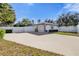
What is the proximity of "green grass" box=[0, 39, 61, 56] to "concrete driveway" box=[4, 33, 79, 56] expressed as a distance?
128mm

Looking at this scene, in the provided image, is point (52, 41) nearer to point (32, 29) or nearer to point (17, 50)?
point (32, 29)

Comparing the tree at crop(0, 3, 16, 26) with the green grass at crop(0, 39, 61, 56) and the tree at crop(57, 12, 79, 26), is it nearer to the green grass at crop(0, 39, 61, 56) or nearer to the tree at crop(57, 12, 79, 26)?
the green grass at crop(0, 39, 61, 56)

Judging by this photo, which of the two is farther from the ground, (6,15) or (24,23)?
(6,15)

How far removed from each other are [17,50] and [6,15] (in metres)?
0.80

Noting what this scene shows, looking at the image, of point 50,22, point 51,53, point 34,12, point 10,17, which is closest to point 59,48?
point 51,53

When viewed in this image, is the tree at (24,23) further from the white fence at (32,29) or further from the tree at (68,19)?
the tree at (68,19)

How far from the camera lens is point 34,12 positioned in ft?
16.1

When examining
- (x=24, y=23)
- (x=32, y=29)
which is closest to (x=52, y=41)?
(x=32, y=29)

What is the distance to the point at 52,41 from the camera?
16.4 feet

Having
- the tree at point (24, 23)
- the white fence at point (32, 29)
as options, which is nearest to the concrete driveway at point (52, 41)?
the white fence at point (32, 29)

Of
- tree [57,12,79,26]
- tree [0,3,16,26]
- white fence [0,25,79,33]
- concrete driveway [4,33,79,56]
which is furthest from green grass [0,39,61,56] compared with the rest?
tree [57,12,79,26]

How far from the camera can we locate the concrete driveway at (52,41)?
195 inches

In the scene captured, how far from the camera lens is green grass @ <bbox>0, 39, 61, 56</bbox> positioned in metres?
4.80

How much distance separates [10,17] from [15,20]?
15cm
